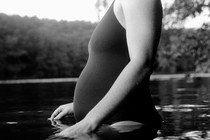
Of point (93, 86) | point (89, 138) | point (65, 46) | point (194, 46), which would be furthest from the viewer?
point (65, 46)

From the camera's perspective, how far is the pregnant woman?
73.1 inches

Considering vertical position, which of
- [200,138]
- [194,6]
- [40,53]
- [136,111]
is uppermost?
[40,53]

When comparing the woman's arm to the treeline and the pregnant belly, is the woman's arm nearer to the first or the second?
the pregnant belly

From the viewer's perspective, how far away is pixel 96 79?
7.45 ft

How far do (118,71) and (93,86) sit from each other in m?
0.18

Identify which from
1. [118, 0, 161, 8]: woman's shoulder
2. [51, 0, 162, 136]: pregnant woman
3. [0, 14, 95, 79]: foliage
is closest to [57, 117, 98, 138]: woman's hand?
[51, 0, 162, 136]: pregnant woman

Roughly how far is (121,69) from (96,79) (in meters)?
0.16

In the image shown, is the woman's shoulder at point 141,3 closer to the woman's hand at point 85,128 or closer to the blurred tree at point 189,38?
the woman's hand at point 85,128

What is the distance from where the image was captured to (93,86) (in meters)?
2.29

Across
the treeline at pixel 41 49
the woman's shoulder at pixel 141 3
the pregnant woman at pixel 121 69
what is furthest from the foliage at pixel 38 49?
the woman's shoulder at pixel 141 3

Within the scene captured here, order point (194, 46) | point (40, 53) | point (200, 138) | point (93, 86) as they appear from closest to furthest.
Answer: point (200, 138)
point (93, 86)
point (194, 46)
point (40, 53)

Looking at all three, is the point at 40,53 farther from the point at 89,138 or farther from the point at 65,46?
the point at 89,138

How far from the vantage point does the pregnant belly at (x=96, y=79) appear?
87.0 inches

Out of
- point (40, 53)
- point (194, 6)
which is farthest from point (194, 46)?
point (40, 53)
